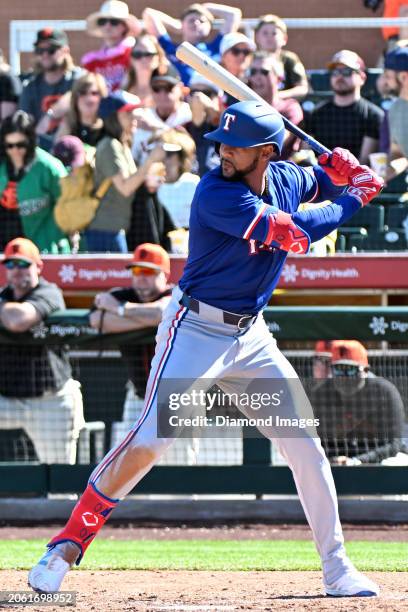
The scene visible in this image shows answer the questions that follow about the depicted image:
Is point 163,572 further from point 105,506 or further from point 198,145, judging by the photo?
point 198,145

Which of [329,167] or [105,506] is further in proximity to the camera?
[329,167]

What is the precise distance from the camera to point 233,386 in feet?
15.3

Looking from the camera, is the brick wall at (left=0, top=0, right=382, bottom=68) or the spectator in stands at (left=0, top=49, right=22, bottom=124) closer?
the spectator in stands at (left=0, top=49, right=22, bottom=124)

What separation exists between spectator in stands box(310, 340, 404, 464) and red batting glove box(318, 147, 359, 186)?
2708mm

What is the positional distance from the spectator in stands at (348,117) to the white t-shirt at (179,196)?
129 centimetres

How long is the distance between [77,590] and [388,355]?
3.37 meters

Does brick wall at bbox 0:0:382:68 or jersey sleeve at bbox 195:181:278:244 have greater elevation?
brick wall at bbox 0:0:382:68

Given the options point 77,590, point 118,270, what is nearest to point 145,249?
point 118,270

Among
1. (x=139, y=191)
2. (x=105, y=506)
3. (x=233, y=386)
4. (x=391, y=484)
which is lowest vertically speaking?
(x=391, y=484)

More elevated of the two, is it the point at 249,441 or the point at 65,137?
the point at 65,137

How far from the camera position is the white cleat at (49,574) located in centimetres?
437

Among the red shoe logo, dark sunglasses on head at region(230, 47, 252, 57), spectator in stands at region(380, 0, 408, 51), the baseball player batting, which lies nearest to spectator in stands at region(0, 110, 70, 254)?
dark sunglasses on head at region(230, 47, 252, 57)

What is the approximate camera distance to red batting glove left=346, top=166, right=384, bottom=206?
181 inches

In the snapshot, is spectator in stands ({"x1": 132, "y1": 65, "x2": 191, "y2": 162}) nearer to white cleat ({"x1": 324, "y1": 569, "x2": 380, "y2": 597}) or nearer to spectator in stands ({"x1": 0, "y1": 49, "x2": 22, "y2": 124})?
spectator in stands ({"x1": 0, "y1": 49, "x2": 22, "y2": 124})
